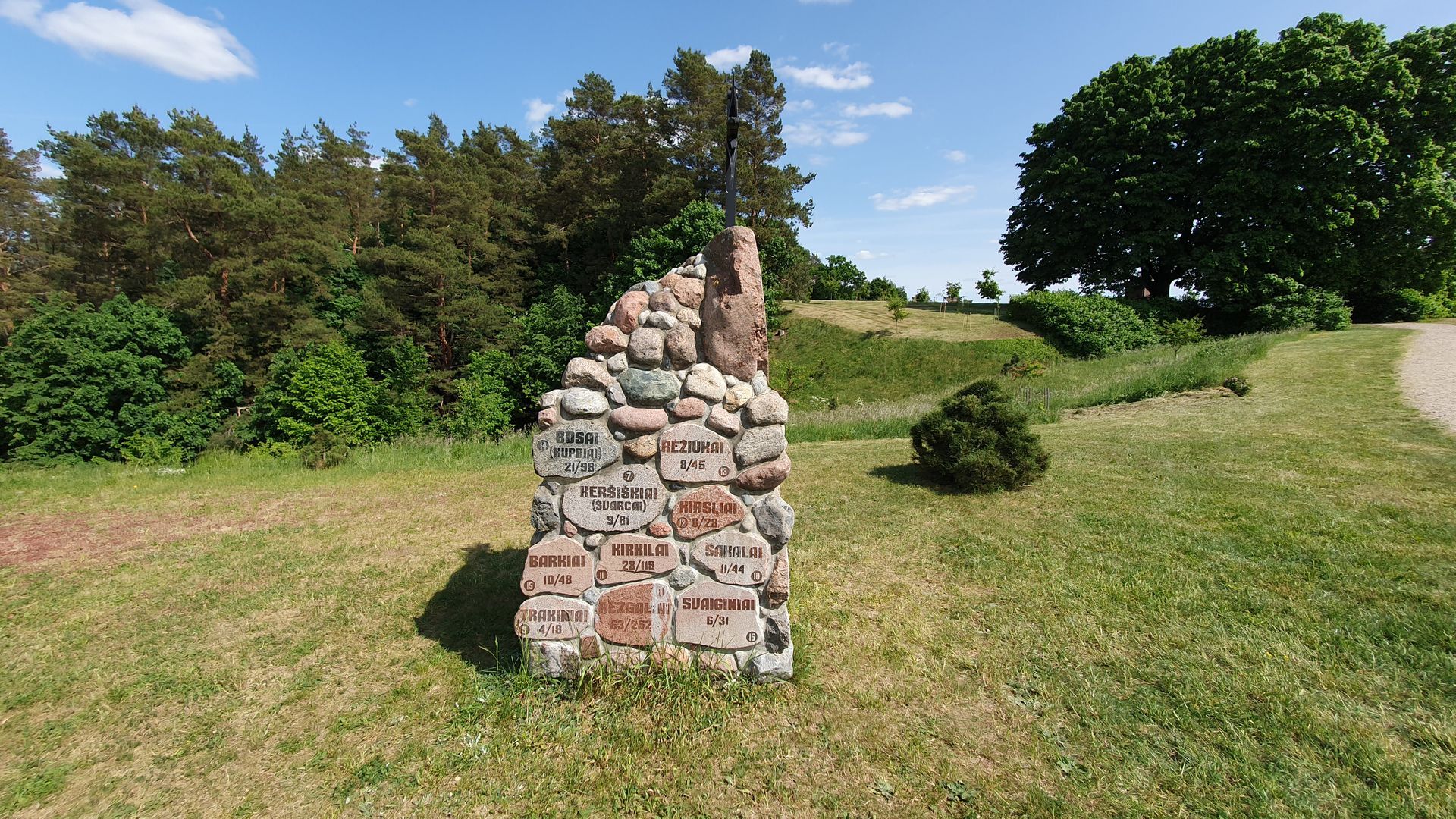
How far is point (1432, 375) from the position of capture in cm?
1183

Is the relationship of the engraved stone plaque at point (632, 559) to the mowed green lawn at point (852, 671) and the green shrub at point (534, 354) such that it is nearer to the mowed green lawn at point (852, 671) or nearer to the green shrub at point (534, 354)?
the mowed green lawn at point (852, 671)

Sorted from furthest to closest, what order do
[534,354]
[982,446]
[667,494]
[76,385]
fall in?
[534,354] → [76,385] → [982,446] → [667,494]

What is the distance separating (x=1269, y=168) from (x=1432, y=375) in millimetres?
19227

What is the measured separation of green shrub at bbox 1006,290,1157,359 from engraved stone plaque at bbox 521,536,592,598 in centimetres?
2655

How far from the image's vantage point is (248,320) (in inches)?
888

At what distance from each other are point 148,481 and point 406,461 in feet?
12.3

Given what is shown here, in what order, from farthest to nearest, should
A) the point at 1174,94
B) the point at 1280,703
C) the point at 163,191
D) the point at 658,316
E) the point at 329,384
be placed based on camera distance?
the point at 1174,94 → the point at 163,191 → the point at 329,384 → the point at 658,316 → the point at 1280,703

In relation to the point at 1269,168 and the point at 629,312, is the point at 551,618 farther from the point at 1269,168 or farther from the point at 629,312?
the point at 1269,168

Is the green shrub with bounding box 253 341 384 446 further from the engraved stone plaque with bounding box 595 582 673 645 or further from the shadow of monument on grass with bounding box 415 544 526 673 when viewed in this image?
the engraved stone plaque with bounding box 595 582 673 645

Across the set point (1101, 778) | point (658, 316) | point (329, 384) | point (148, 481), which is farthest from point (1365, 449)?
point (329, 384)

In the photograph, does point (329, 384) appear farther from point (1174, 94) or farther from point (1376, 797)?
point (1174, 94)

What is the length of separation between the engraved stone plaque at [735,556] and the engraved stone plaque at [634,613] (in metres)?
0.36

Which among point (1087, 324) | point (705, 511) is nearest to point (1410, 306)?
point (1087, 324)

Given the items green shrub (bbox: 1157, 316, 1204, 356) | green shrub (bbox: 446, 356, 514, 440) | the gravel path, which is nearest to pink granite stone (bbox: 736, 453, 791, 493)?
the gravel path
